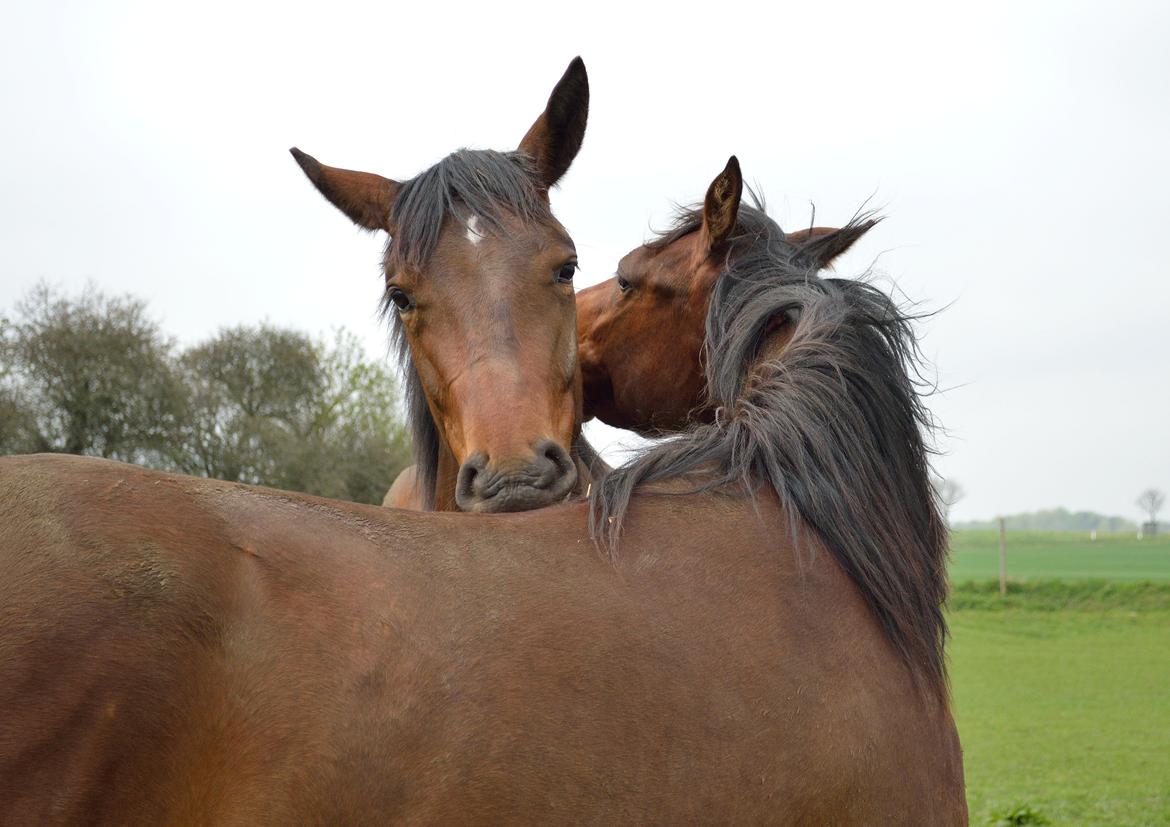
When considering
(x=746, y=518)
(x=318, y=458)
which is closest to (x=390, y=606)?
(x=746, y=518)

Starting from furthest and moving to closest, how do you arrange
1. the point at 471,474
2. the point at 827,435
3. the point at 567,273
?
the point at 567,273
the point at 471,474
the point at 827,435

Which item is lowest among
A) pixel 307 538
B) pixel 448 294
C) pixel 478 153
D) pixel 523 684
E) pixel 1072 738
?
pixel 1072 738

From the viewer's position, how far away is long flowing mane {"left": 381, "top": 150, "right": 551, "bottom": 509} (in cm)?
322

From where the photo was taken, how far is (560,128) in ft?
11.9

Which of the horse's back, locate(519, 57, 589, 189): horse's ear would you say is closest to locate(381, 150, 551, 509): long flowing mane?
locate(519, 57, 589, 189): horse's ear

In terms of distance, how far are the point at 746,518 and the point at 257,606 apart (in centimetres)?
99

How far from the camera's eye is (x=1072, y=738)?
11547mm

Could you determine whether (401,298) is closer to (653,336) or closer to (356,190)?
(356,190)

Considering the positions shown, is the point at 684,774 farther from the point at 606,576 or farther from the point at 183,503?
the point at 183,503

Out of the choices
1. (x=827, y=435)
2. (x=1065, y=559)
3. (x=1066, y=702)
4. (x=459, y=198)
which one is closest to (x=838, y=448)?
(x=827, y=435)

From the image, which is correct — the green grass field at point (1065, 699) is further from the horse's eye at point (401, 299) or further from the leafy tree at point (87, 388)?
the leafy tree at point (87, 388)

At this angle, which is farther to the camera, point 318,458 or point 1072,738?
point 318,458

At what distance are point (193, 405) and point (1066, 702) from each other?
Result: 18.8 m

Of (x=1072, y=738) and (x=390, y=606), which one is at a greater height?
(x=390, y=606)
